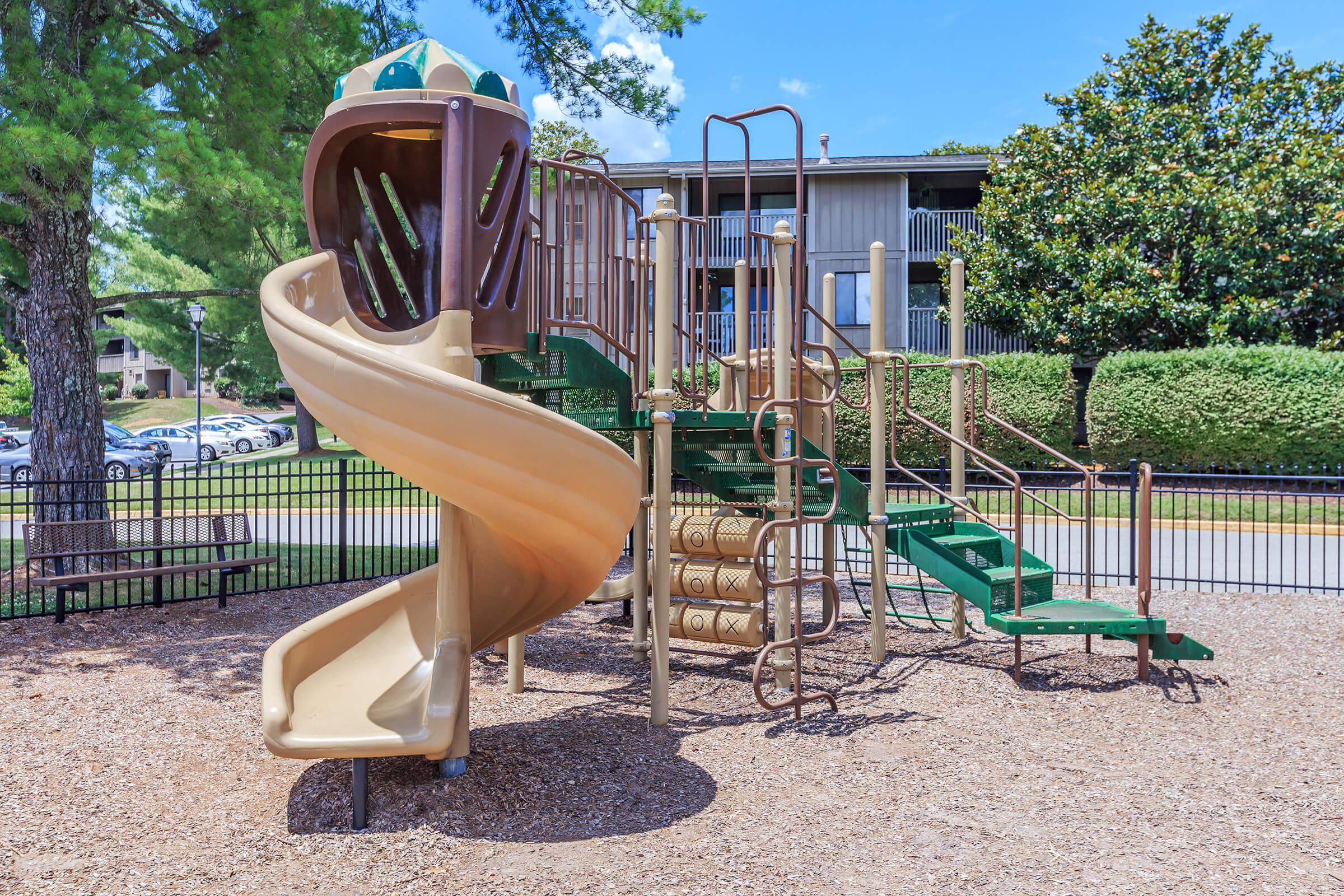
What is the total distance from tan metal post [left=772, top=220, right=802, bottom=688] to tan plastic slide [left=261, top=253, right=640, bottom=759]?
1.68 m

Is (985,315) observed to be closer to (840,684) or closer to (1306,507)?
(1306,507)

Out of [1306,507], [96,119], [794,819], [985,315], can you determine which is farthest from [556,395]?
[985,315]

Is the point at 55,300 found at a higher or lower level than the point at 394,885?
higher

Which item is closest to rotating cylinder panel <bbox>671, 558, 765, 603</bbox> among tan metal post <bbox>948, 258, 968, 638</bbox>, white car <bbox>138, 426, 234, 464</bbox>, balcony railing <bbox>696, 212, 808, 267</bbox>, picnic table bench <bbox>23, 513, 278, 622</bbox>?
tan metal post <bbox>948, 258, 968, 638</bbox>

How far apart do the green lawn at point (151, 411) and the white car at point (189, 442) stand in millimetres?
14679

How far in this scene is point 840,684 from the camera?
746cm

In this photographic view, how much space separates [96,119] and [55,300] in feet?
9.00

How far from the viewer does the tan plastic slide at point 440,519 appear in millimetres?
4488

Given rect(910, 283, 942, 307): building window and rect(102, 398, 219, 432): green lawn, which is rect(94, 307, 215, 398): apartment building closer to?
rect(102, 398, 219, 432): green lawn

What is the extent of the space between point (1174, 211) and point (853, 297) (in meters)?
8.97

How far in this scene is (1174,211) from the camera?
74.2 ft

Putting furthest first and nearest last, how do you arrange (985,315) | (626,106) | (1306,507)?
(985,315) → (1306,507) → (626,106)

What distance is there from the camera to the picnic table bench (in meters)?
9.66

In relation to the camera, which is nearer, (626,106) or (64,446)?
(64,446)
